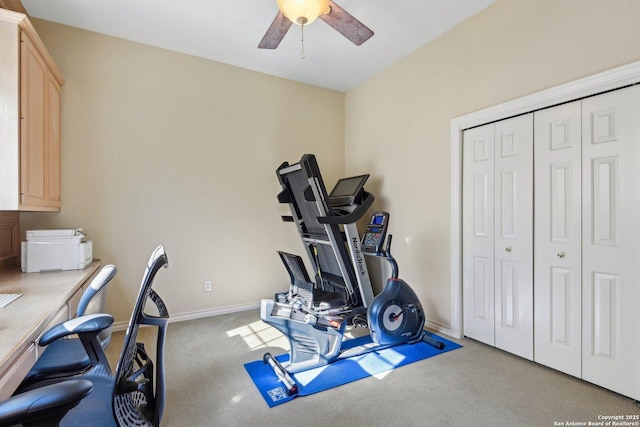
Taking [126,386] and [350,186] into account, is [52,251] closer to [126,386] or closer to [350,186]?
[126,386]

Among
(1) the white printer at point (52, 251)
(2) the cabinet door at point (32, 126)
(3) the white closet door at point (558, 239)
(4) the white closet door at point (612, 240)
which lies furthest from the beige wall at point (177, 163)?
(4) the white closet door at point (612, 240)

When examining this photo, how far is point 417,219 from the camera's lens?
3.58 meters

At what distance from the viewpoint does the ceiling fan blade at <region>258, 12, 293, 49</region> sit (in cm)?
239

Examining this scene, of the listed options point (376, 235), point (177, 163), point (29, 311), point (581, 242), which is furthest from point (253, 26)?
point (581, 242)

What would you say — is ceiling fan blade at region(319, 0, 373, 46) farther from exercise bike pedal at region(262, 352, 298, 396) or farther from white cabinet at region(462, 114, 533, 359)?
exercise bike pedal at region(262, 352, 298, 396)

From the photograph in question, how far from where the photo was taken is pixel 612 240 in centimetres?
215

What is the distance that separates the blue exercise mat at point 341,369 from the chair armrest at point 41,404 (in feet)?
4.71

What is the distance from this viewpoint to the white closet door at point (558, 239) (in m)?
2.33

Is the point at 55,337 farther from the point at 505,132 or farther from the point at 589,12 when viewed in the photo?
the point at 589,12

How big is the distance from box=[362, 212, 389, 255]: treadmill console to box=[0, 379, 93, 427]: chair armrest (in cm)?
246

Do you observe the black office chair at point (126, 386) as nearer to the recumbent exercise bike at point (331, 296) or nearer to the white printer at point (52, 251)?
the recumbent exercise bike at point (331, 296)

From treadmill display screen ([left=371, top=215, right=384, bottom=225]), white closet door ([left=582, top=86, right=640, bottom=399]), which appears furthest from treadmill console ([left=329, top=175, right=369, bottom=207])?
white closet door ([left=582, top=86, right=640, bottom=399])

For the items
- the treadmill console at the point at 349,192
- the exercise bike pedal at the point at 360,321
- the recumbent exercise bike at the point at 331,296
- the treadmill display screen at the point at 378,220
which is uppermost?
the treadmill console at the point at 349,192

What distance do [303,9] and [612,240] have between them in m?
2.70
